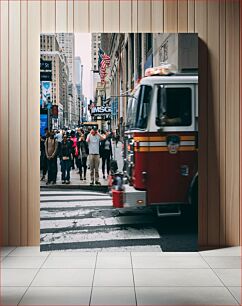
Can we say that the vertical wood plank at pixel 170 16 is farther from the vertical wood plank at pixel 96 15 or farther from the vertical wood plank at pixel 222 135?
Answer: the vertical wood plank at pixel 96 15

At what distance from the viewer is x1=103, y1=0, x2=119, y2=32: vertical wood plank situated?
21.3 feet

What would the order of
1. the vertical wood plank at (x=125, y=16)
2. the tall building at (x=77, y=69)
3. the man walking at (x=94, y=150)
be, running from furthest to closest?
1. the tall building at (x=77, y=69)
2. the vertical wood plank at (x=125, y=16)
3. the man walking at (x=94, y=150)

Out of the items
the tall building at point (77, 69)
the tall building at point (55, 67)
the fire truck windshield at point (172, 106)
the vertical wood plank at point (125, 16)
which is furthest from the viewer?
the tall building at point (77, 69)

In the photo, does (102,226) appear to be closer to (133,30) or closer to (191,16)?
(133,30)

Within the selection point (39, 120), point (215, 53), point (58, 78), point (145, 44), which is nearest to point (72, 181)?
point (39, 120)

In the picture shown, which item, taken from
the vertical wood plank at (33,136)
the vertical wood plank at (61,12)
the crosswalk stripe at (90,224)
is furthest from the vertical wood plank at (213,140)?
the vertical wood plank at (33,136)

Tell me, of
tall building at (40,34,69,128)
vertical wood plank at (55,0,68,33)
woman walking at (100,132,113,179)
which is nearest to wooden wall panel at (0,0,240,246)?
vertical wood plank at (55,0,68,33)

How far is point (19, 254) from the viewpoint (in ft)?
19.9

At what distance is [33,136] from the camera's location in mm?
6430

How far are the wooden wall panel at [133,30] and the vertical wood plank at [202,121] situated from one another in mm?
12

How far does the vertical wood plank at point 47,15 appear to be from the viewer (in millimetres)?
6465

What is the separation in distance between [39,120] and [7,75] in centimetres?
66

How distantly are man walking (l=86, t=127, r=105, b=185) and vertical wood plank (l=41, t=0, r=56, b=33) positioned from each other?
1.34 m

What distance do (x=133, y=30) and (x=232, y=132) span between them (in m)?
1.72
